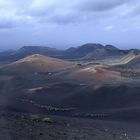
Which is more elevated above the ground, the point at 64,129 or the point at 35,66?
the point at 35,66

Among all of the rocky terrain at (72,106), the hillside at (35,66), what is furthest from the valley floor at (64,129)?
the hillside at (35,66)

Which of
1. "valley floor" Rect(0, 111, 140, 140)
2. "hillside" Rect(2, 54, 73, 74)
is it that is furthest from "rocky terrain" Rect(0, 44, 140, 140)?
"hillside" Rect(2, 54, 73, 74)

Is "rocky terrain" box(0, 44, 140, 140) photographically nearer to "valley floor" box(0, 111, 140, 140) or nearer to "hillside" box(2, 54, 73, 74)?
"valley floor" box(0, 111, 140, 140)

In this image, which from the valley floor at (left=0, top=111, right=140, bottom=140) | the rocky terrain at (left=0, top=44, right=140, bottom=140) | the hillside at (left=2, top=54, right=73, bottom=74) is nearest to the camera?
the valley floor at (left=0, top=111, right=140, bottom=140)

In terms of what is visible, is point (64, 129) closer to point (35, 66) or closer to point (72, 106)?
point (72, 106)

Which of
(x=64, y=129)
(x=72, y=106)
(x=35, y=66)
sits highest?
(x=35, y=66)

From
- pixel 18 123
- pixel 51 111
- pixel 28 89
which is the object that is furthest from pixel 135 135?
pixel 28 89

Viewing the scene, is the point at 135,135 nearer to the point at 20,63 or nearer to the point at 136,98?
the point at 136,98

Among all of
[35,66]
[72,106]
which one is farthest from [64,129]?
[35,66]
